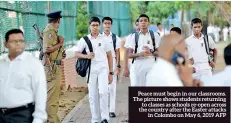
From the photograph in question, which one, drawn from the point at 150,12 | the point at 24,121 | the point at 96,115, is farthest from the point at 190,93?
the point at 150,12

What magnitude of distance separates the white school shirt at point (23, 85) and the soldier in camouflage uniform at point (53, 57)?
330 cm

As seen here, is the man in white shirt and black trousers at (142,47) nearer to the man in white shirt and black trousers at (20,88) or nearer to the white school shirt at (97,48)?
the white school shirt at (97,48)

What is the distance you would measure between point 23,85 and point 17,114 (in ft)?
0.95

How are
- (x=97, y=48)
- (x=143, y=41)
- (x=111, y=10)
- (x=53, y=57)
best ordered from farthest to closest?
(x=111, y=10), (x=97, y=48), (x=143, y=41), (x=53, y=57)

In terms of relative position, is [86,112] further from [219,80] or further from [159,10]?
[159,10]

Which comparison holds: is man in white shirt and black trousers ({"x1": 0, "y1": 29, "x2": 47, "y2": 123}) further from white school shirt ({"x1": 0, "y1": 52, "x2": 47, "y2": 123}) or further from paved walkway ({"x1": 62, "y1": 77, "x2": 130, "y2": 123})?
paved walkway ({"x1": 62, "y1": 77, "x2": 130, "y2": 123})

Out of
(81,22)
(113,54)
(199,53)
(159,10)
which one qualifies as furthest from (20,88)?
(159,10)

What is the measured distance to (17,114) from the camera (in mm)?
6363

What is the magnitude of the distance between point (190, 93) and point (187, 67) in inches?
12.9

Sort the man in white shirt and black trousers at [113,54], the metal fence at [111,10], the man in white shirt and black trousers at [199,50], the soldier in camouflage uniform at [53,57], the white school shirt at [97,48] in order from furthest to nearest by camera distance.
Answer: the metal fence at [111,10]
the man in white shirt and black trousers at [113,54]
the white school shirt at [97,48]
the man in white shirt and black trousers at [199,50]
the soldier in camouflage uniform at [53,57]

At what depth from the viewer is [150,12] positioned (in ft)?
164

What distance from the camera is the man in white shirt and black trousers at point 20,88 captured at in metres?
6.32

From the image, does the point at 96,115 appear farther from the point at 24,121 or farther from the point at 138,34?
the point at 24,121

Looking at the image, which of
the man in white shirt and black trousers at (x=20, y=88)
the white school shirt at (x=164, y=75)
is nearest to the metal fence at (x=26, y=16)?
the man in white shirt and black trousers at (x=20, y=88)
